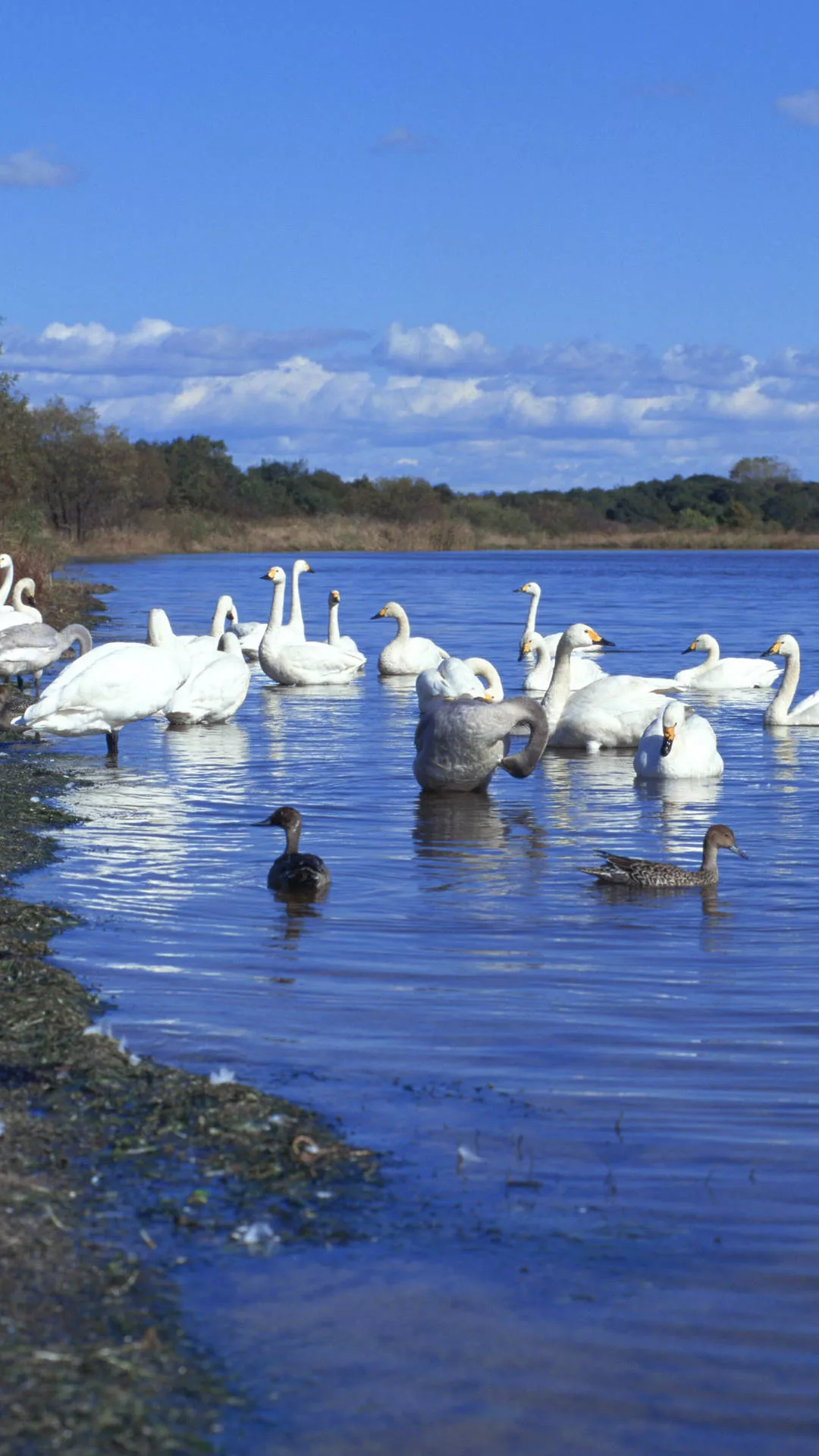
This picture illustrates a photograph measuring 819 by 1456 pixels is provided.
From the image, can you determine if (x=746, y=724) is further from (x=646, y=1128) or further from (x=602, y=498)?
(x=602, y=498)

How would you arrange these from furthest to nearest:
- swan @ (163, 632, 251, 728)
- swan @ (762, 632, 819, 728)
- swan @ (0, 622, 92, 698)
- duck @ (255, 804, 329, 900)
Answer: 1. swan @ (0, 622, 92, 698)
2. swan @ (762, 632, 819, 728)
3. swan @ (163, 632, 251, 728)
4. duck @ (255, 804, 329, 900)

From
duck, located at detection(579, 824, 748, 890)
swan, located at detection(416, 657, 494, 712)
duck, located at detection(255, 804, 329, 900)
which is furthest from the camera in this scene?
swan, located at detection(416, 657, 494, 712)

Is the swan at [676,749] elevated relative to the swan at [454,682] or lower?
lower

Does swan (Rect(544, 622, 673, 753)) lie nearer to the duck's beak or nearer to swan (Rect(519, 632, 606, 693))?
swan (Rect(519, 632, 606, 693))

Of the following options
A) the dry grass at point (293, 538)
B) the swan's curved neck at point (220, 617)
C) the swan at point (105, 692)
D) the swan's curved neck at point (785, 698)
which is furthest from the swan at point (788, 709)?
the dry grass at point (293, 538)

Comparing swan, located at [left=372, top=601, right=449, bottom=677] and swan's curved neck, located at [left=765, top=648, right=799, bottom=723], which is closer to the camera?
swan's curved neck, located at [left=765, top=648, right=799, bottom=723]

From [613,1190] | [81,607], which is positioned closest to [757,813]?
[613,1190]

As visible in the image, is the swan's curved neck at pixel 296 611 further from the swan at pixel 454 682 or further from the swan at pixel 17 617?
the swan at pixel 454 682

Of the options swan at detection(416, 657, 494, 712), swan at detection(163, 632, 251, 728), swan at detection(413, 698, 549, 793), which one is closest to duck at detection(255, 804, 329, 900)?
swan at detection(413, 698, 549, 793)

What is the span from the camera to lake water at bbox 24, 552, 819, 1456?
358 centimetres

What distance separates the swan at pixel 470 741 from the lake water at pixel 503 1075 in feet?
0.64

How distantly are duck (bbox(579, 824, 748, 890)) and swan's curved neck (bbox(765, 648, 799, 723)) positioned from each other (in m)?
8.27

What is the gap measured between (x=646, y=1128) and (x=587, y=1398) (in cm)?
159

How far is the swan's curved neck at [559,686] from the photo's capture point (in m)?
15.5
